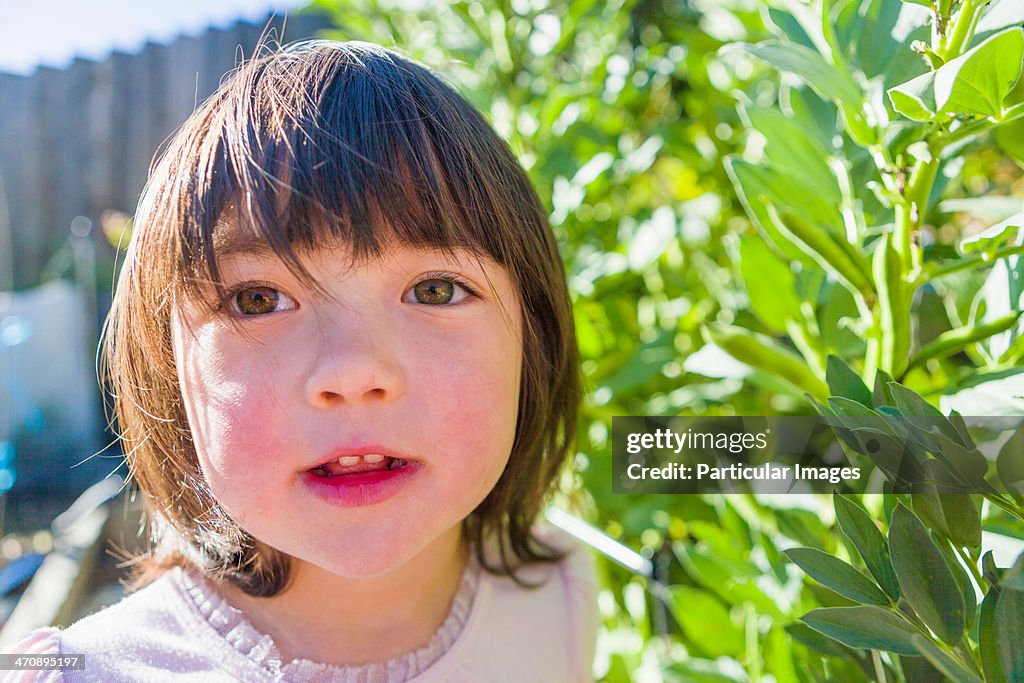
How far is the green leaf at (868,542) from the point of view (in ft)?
1.32

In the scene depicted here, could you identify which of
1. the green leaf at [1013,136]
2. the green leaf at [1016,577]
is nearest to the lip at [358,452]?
the green leaf at [1016,577]

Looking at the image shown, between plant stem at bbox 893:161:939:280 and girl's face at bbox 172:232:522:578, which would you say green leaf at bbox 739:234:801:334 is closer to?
plant stem at bbox 893:161:939:280

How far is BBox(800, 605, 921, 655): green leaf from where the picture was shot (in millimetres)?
367

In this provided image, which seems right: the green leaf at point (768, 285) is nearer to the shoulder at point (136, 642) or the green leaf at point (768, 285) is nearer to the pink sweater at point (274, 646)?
the pink sweater at point (274, 646)

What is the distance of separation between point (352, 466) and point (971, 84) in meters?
0.39

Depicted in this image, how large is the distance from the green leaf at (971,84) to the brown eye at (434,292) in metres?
0.27


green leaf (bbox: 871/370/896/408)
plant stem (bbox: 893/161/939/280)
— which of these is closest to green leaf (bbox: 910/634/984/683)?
green leaf (bbox: 871/370/896/408)

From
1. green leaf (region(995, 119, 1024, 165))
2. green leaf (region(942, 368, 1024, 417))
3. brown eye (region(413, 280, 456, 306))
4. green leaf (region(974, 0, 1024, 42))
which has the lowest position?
green leaf (region(942, 368, 1024, 417))

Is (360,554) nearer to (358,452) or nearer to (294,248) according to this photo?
(358,452)

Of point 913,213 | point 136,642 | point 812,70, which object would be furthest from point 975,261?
point 136,642

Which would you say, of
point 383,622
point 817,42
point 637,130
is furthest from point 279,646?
point 637,130

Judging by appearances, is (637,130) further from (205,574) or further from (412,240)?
(205,574)

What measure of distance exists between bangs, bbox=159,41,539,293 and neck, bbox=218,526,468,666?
9.0 inches

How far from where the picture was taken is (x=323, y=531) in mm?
453
